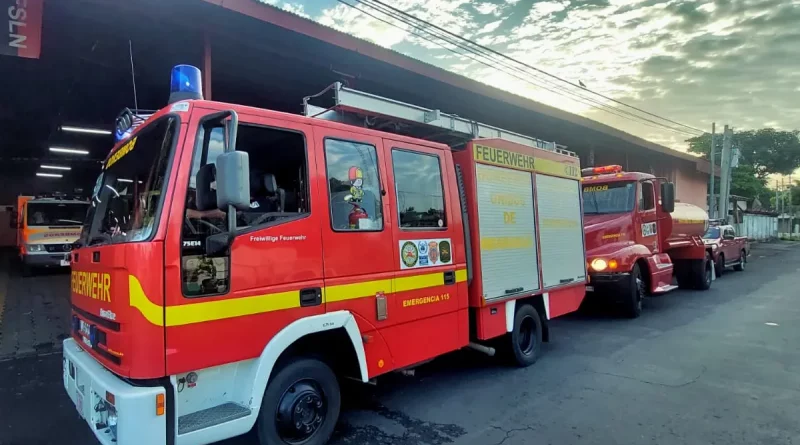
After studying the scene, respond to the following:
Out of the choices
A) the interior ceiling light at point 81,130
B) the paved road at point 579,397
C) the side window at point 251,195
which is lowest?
the paved road at point 579,397

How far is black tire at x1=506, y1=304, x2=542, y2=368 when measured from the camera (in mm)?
5879

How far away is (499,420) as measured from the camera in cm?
443

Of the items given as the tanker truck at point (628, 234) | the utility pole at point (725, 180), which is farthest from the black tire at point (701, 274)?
the utility pole at point (725, 180)

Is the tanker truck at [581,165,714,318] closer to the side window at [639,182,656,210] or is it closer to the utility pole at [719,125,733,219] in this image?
the side window at [639,182,656,210]

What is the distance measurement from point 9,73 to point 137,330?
10.8m

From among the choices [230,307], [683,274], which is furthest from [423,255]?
[683,274]

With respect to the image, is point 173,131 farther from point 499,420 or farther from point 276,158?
point 499,420

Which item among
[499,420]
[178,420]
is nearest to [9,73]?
[178,420]

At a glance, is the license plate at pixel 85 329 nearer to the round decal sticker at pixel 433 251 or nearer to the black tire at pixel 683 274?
the round decal sticker at pixel 433 251

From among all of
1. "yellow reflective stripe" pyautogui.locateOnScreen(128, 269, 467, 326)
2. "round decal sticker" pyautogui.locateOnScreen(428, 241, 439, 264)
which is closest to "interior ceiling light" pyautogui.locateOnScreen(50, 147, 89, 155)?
"round decal sticker" pyautogui.locateOnScreen(428, 241, 439, 264)

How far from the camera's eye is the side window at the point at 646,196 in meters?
9.76

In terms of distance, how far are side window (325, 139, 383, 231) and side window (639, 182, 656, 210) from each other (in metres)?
7.43

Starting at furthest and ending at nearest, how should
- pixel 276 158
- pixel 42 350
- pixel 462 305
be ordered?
pixel 42 350, pixel 462 305, pixel 276 158

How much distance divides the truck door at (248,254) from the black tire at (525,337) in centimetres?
310
